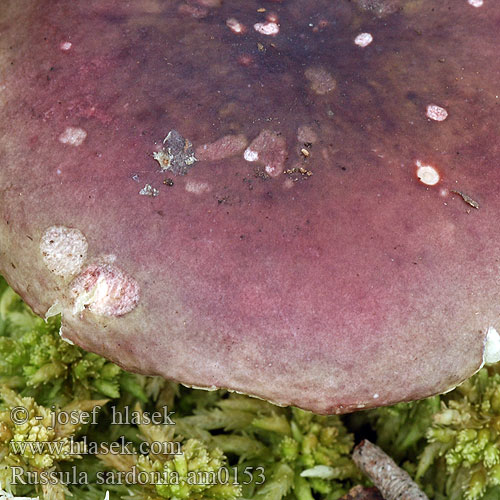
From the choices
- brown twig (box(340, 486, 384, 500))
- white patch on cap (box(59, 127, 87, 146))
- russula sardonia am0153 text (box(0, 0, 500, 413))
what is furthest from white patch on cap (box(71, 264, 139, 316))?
brown twig (box(340, 486, 384, 500))

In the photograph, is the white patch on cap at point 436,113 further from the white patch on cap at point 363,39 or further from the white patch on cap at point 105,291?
the white patch on cap at point 105,291

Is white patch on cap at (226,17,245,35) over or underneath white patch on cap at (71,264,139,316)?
over

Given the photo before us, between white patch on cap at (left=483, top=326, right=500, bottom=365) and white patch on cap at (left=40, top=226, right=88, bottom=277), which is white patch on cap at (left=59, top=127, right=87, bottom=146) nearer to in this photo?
white patch on cap at (left=40, top=226, right=88, bottom=277)

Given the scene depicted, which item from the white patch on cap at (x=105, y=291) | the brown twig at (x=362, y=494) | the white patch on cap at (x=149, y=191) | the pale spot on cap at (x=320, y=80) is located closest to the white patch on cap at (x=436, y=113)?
the pale spot on cap at (x=320, y=80)

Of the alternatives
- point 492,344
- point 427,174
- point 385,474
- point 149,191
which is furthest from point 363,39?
point 385,474

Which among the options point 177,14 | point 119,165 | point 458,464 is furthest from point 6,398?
point 458,464

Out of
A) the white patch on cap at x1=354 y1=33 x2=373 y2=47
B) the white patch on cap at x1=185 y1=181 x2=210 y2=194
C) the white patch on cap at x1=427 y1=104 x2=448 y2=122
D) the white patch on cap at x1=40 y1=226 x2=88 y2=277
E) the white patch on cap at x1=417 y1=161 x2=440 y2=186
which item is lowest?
the white patch on cap at x1=40 y1=226 x2=88 y2=277

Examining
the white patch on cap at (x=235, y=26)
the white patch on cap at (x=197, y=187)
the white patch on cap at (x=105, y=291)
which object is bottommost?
the white patch on cap at (x=105, y=291)
